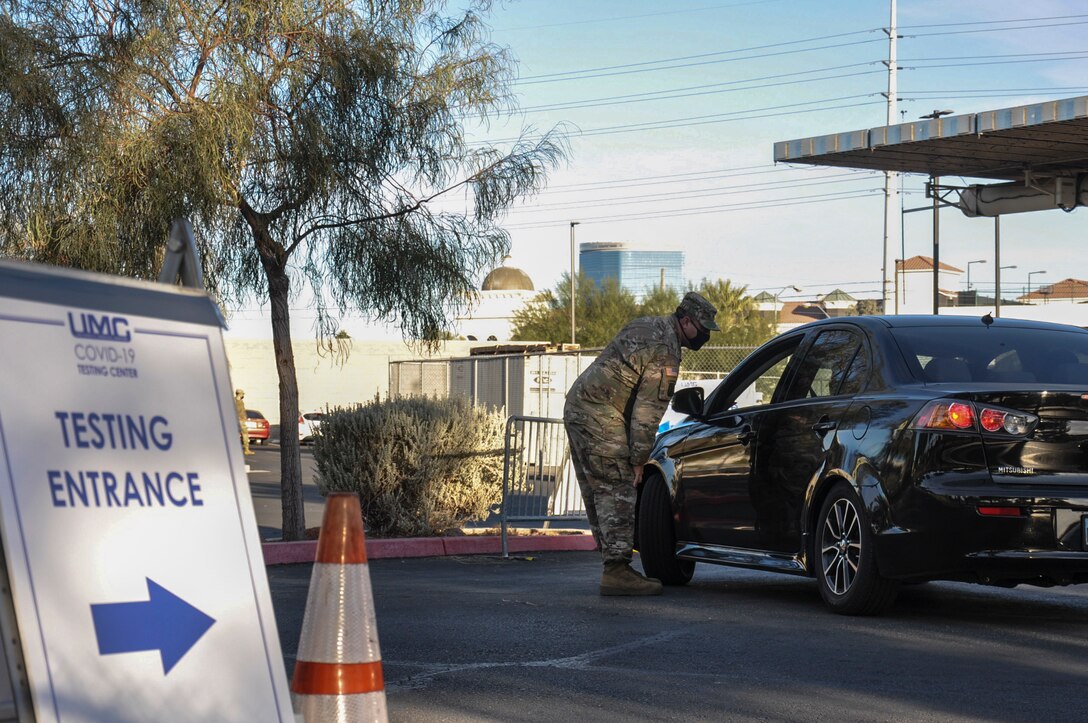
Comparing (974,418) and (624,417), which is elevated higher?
(974,418)

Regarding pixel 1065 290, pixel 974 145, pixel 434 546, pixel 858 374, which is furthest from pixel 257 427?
pixel 1065 290

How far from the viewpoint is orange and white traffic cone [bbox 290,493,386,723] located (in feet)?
12.5

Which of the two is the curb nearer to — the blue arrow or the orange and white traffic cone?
the orange and white traffic cone

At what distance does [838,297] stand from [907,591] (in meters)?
85.9

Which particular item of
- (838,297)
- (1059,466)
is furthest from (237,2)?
(838,297)

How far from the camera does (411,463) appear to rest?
540 inches

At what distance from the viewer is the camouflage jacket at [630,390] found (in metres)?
9.06

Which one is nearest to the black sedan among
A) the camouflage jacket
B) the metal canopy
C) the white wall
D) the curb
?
the camouflage jacket

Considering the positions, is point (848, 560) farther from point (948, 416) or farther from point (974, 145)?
point (974, 145)

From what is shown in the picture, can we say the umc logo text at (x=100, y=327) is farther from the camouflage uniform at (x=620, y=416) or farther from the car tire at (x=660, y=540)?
the car tire at (x=660, y=540)

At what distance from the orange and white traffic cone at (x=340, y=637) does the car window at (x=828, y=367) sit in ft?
15.3

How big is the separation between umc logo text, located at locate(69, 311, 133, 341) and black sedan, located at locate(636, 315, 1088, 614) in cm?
462

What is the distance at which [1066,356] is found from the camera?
795cm

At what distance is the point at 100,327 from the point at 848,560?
16.6 feet
